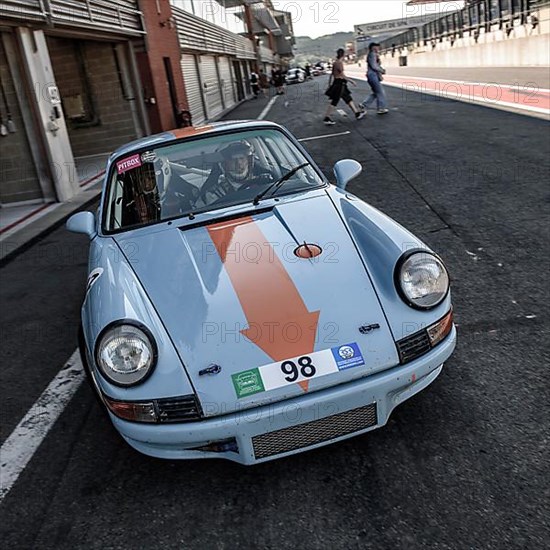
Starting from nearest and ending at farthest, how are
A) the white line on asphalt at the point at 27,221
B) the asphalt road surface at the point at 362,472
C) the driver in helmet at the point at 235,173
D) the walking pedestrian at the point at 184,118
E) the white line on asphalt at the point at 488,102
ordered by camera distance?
1. the asphalt road surface at the point at 362,472
2. the driver in helmet at the point at 235,173
3. the white line on asphalt at the point at 27,221
4. the white line on asphalt at the point at 488,102
5. the walking pedestrian at the point at 184,118

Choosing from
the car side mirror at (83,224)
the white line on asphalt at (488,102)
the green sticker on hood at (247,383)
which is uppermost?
the car side mirror at (83,224)

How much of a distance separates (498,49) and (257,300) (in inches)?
1126

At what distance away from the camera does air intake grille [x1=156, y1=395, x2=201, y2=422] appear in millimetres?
2276

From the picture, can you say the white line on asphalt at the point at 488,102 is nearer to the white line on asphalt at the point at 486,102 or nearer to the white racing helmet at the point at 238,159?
the white line on asphalt at the point at 486,102

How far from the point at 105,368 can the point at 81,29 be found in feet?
35.3

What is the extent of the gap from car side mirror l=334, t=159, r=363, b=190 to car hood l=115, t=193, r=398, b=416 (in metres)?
0.80

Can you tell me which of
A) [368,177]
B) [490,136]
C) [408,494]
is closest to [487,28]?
[490,136]

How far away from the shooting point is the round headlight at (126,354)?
2371mm

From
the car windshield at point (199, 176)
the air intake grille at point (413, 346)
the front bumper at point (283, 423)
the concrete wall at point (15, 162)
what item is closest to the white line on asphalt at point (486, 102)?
the car windshield at point (199, 176)

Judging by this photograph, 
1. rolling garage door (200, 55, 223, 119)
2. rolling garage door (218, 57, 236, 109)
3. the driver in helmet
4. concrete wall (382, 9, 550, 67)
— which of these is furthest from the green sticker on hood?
rolling garage door (218, 57, 236, 109)

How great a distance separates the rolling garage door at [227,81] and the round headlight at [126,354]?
89.5ft

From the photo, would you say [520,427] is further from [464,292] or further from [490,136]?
[490,136]

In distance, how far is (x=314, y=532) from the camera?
213 centimetres

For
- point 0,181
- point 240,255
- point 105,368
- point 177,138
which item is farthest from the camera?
point 0,181
